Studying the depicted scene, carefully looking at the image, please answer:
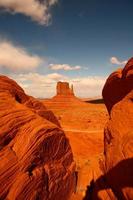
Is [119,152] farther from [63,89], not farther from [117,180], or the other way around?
[63,89]

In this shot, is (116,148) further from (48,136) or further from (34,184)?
(34,184)

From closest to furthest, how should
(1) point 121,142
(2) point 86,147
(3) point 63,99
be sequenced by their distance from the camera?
(1) point 121,142, (2) point 86,147, (3) point 63,99

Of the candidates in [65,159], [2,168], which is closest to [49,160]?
[65,159]

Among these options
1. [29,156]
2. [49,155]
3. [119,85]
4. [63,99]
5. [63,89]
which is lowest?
[63,99]

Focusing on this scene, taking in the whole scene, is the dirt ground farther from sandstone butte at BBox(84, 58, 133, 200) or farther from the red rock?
the red rock

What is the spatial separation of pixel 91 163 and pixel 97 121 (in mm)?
27386

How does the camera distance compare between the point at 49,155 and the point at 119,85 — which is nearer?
the point at 49,155

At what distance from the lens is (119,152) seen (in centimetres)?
735

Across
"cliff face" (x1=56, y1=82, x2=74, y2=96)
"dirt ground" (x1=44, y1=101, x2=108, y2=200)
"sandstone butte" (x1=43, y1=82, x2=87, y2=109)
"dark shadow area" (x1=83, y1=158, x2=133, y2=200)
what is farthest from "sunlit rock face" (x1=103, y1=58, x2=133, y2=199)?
"cliff face" (x1=56, y1=82, x2=74, y2=96)

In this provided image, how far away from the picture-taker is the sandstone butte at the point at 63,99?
2707 inches

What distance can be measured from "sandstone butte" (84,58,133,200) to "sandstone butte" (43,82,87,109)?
57.2 meters

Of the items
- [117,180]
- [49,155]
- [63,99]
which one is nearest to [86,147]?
[49,155]

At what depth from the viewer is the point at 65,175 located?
339 inches

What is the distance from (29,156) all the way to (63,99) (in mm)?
67450
